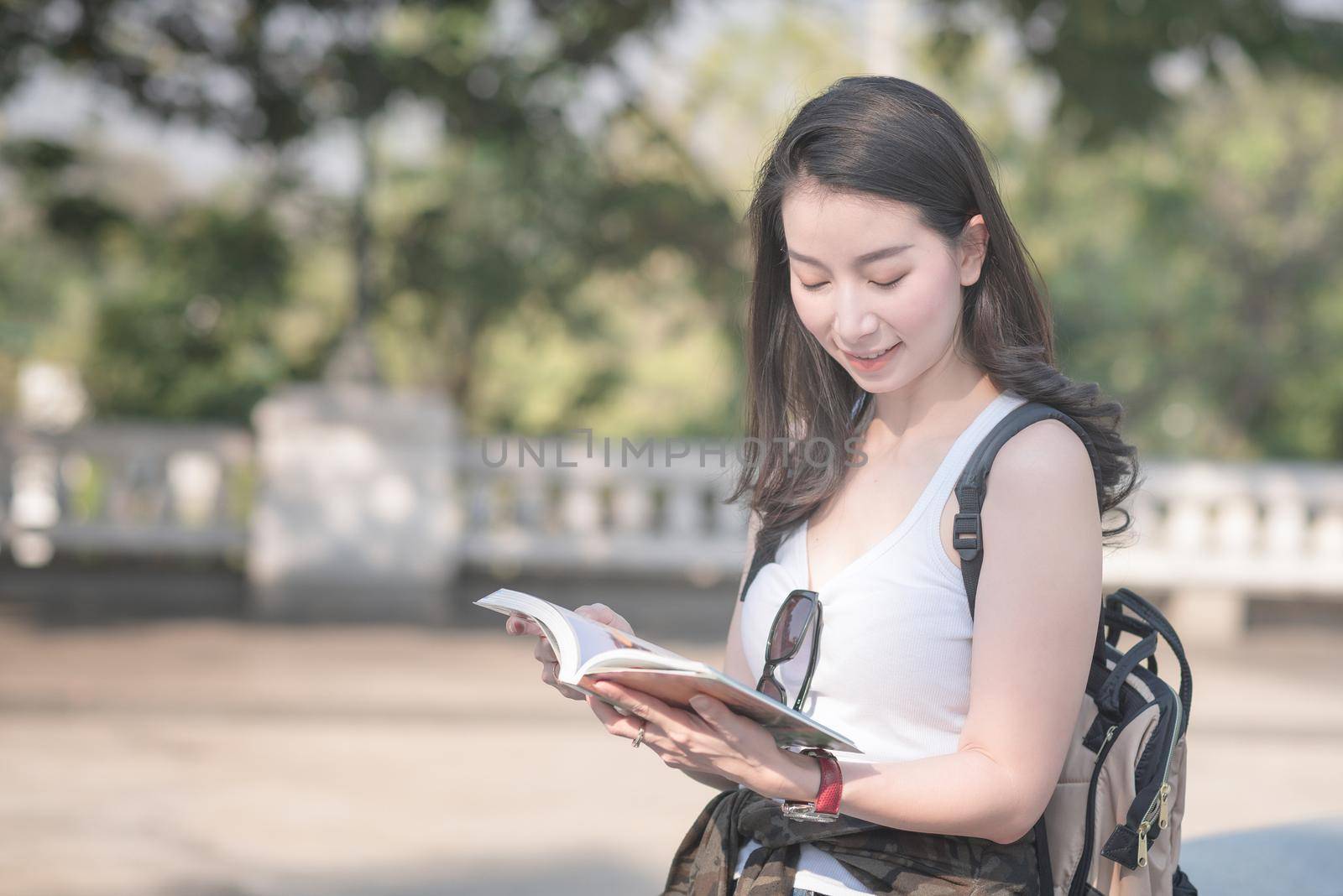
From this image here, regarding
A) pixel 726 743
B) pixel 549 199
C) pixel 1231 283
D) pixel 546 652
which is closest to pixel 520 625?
pixel 546 652

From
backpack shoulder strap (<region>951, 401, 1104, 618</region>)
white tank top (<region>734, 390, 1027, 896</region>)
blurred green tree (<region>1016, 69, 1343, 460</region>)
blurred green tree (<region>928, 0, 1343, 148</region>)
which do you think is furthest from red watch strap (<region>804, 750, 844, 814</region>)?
blurred green tree (<region>1016, 69, 1343, 460</region>)

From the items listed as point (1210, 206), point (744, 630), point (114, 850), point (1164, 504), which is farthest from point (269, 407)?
point (1210, 206)

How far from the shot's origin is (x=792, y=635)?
1613 mm

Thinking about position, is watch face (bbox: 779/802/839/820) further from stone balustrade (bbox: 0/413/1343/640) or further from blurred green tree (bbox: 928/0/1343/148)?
blurred green tree (bbox: 928/0/1343/148)

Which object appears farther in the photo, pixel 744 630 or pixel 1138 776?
pixel 744 630

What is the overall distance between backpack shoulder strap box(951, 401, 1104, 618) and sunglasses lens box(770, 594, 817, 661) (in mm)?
197

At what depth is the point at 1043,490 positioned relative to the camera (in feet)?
4.85

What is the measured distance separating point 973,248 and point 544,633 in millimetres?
697

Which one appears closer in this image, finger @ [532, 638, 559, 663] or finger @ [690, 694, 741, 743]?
finger @ [690, 694, 741, 743]

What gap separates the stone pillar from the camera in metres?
7.89

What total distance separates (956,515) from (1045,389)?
20 centimetres

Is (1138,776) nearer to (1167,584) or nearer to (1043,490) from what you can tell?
(1043,490)

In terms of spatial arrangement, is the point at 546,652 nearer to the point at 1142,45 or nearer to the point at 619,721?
the point at 619,721

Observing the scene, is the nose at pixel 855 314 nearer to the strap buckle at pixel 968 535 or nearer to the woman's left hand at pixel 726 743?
the strap buckle at pixel 968 535
